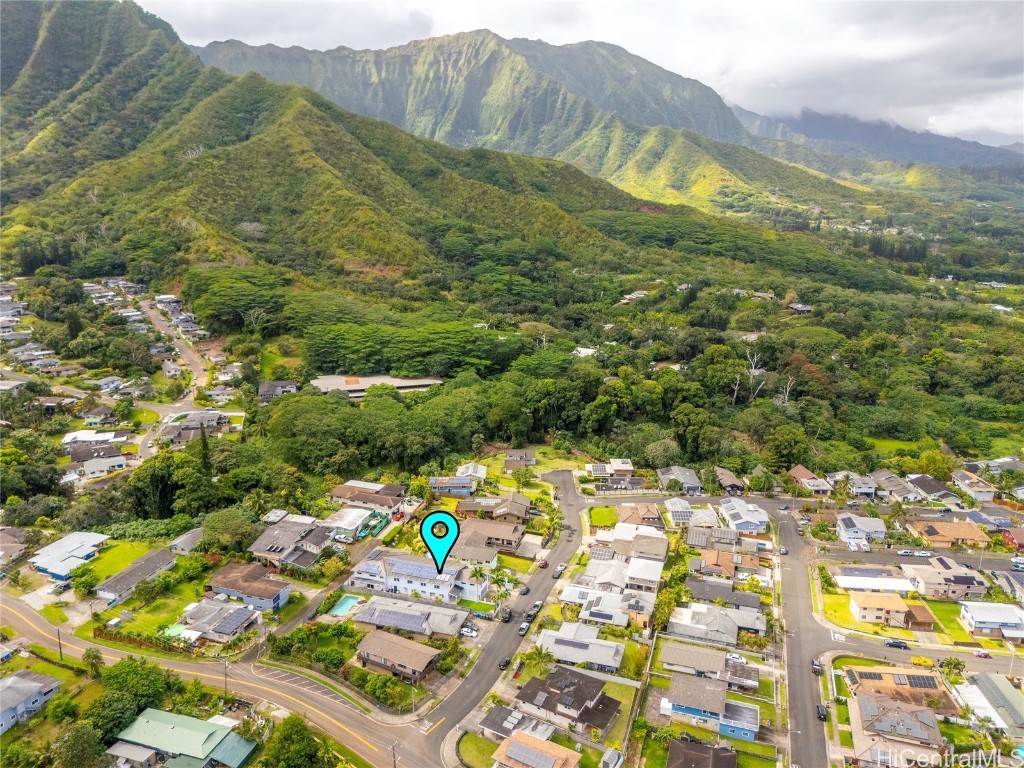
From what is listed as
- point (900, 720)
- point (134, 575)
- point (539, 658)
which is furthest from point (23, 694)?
point (900, 720)

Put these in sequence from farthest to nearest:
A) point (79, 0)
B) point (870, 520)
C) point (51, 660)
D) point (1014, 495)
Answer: point (79, 0) → point (1014, 495) → point (870, 520) → point (51, 660)

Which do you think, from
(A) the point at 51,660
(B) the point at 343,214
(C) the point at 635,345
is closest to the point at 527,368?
(C) the point at 635,345

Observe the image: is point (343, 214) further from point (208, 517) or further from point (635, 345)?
point (208, 517)

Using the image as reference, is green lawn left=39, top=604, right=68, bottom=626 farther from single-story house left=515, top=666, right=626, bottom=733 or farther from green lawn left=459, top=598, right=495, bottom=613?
single-story house left=515, top=666, right=626, bottom=733

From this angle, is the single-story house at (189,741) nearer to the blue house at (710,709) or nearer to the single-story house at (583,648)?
the single-story house at (583,648)

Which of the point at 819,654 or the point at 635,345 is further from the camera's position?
the point at 635,345

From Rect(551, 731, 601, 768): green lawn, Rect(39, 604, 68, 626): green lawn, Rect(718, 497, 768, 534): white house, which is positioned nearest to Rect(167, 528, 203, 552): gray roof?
Rect(39, 604, 68, 626): green lawn

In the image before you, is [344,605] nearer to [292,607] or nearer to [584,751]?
[292,607]
